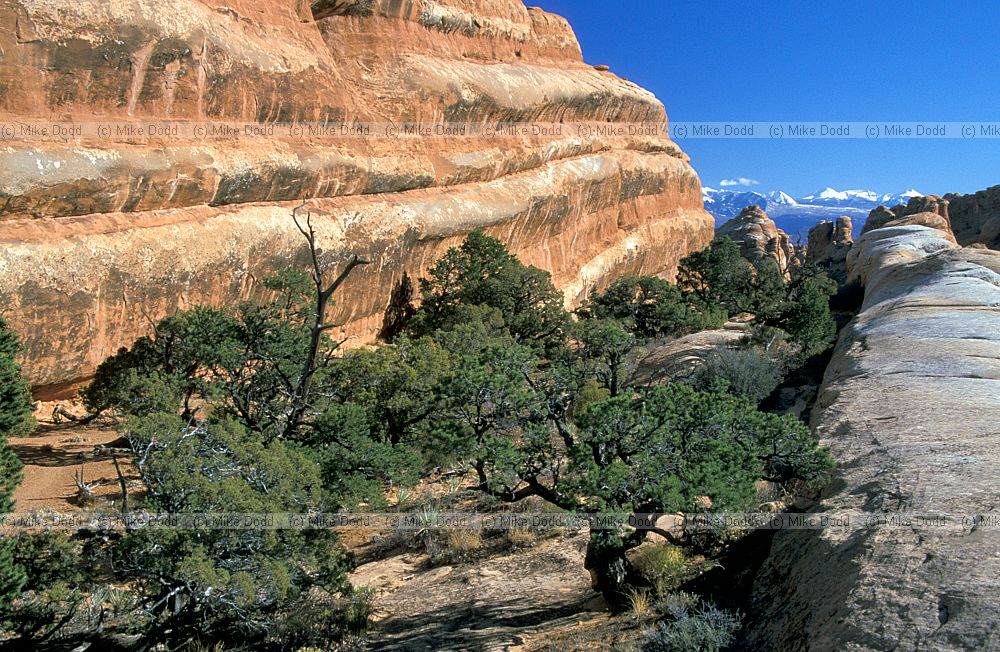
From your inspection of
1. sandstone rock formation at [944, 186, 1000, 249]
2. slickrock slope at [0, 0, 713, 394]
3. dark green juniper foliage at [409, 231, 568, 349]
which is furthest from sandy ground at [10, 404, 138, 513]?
sandstone rock formation at [944, 186, 1000, 249]

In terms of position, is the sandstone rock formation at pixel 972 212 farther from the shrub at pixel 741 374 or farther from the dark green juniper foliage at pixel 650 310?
the shrub at pixel 741 374

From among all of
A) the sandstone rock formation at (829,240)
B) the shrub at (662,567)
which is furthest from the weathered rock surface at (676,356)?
the sandstone rock formation at (829,240)

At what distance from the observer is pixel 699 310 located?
3434 cm

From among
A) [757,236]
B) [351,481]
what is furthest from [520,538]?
[757,236]

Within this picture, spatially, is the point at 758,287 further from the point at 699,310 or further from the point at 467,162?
the point at 467,162

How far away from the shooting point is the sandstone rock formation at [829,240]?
7626 centimetres

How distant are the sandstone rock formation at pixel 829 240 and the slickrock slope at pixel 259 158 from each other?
4733 centimetres

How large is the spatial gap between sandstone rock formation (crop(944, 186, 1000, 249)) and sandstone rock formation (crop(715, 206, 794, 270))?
16.3 m

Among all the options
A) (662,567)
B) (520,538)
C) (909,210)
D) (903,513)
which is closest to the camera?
(903,513)

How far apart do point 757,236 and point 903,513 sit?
7221 centimetres

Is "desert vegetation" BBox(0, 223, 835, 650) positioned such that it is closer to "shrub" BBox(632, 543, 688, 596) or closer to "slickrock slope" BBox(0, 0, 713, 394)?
"shrub" BBox(632, 543, 688, 596)

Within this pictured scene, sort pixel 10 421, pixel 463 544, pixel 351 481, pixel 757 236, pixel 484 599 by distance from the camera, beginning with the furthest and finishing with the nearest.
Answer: pixel 757 236 → pixel 10 421 → pixel 463 544 → pixel 351 481 → pixel 484 599

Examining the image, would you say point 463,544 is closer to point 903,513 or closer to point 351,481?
point 351,481

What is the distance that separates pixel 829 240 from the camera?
81.2 meters
